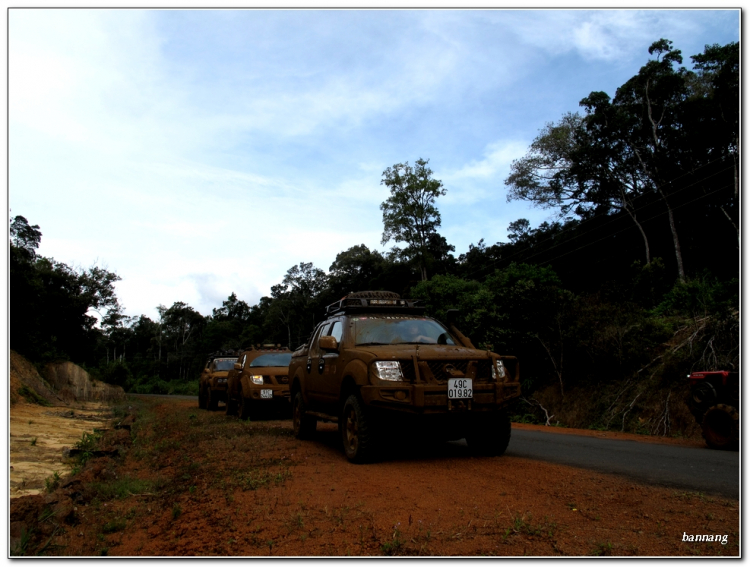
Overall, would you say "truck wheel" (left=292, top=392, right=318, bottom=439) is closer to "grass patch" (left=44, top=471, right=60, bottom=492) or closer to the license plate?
the license plate

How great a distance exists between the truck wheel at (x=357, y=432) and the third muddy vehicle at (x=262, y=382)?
6.62m

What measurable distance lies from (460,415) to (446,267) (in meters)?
51.6

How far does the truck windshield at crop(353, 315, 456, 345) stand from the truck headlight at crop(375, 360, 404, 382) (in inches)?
41.2

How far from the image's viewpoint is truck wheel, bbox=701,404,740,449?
9.48m

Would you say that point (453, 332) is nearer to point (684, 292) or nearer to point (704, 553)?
point (704, 553)

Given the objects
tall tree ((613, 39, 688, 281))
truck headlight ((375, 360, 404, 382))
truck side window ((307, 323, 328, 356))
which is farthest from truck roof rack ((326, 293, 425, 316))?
tall tree ((613, 39, 688, 281))

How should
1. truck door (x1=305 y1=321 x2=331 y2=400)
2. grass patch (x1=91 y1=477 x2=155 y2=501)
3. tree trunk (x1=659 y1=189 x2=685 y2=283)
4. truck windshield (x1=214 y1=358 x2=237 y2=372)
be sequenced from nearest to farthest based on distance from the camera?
grass patch (x1=91 y1=477 x2=155 y2=501), truck door (x1=305 y1=321 x2=331 y2=400), truck windshield (x1=214 y1=358 x2=237 y2=372), tree trunk (x1=659 y1=189 x2=685 y2=283)

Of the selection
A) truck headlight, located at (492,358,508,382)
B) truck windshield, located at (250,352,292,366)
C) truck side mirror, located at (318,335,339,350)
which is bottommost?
truck windshield, located at (250,352,292,366)

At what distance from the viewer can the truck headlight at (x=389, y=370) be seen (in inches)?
267

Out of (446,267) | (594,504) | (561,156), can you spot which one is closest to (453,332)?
(594,504)

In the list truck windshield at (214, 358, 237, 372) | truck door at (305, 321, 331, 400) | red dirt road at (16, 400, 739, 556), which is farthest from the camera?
truck windshield at (214, 358, 237, 372)

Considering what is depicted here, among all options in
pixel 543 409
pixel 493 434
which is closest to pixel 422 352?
pixel 493 434

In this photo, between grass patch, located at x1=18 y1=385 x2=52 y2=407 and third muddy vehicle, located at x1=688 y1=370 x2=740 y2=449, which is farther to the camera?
grass patch, located at x1=18 y1=385 x2=52 y2=407

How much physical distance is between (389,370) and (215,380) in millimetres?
13147
